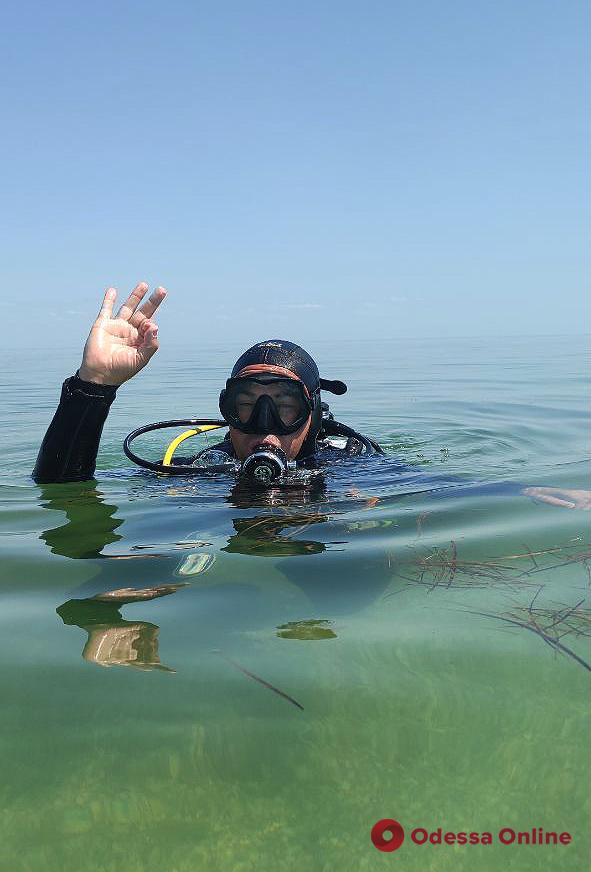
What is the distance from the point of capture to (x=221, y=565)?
110 inches

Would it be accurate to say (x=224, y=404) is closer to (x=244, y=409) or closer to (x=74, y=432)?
(x=244, y=409)

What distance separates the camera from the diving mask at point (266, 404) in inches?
172

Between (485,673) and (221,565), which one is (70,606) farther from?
(485,673)

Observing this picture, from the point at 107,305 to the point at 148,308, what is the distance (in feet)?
0.77

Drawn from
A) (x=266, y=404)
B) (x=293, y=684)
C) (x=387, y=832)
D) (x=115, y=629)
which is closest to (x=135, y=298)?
(x=266, y=404)

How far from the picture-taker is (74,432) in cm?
411

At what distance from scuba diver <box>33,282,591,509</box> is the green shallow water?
0.45 metres

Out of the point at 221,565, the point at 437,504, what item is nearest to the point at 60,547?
the point at 221,565

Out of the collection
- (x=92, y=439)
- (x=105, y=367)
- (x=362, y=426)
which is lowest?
(x=362, y=426)

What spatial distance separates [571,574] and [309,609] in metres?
1.02

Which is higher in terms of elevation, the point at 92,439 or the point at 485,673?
the point at 92,439

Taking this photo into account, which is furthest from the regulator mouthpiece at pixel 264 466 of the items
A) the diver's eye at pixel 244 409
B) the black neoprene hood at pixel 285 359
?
the black neoprene hood at pixel 285 359

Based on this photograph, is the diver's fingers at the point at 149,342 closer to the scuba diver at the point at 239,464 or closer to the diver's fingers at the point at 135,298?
the scuba diver at the point at 239,464
